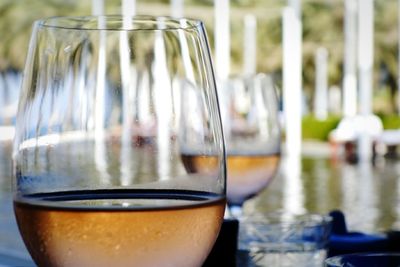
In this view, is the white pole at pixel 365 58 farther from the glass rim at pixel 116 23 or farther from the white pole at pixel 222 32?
the glass rim at pixel 116 23

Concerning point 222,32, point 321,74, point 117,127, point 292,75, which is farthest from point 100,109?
point 321,74

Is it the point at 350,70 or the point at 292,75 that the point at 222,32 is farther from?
the point at 350,70

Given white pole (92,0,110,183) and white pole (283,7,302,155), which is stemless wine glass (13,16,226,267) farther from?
white pole (283,7,302,155)

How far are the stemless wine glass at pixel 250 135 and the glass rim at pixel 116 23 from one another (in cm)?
39

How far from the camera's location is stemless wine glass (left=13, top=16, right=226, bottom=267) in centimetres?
43

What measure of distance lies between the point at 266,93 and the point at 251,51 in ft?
38.0

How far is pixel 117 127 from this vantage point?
0.45 meters

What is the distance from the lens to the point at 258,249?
2.28 feet

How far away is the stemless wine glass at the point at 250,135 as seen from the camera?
83cm

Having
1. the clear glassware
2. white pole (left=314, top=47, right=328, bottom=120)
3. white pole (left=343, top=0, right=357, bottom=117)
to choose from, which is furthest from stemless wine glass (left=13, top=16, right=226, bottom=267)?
white pole (left=314, top=47, right=328, bottom=120)

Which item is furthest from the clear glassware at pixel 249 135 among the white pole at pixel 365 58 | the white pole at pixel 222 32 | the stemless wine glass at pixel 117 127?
the white pole at pixel 365 58

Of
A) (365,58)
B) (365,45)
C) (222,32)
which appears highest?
(222,32)

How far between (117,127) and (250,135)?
19.7 inches

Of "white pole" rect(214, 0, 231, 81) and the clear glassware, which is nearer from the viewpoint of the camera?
the clear glassware
